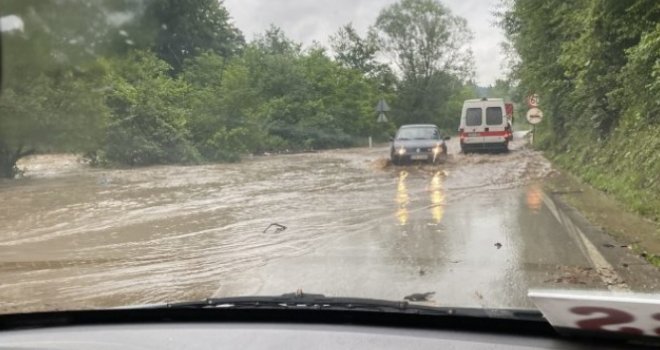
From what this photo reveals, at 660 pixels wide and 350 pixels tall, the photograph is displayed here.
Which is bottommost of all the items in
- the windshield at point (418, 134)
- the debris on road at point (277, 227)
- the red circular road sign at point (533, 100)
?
the debris on road at point (277, 227)

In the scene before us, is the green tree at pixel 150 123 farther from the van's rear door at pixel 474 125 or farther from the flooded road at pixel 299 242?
the van's rear door at pixel 474 125

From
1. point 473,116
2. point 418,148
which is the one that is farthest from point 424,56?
point 418,148

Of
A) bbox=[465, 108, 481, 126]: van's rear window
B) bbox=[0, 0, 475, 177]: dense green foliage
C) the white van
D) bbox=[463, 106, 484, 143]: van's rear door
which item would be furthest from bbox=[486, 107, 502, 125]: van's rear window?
bbox=[0, 0, 475, 177]: dense green foliage

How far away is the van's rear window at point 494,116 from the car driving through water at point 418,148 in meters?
4.27

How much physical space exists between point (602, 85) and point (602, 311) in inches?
629

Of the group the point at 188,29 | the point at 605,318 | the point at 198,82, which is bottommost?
the point at 605,318

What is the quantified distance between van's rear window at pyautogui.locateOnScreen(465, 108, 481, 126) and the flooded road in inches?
335

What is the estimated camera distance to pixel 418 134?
889 inches

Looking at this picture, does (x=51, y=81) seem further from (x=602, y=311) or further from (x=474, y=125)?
(x=474, y=125)

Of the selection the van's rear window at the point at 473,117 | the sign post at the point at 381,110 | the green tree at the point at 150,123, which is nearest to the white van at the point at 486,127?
the van's rear window at the point at 473,117

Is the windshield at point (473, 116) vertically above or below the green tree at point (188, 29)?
below

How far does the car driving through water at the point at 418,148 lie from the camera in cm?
2142

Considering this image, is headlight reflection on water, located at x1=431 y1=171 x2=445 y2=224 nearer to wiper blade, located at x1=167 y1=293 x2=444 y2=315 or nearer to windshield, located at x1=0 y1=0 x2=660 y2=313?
windshield, located at x1=0 y1=0 x2=660 y2=313

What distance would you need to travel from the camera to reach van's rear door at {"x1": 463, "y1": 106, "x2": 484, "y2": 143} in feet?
85.9
